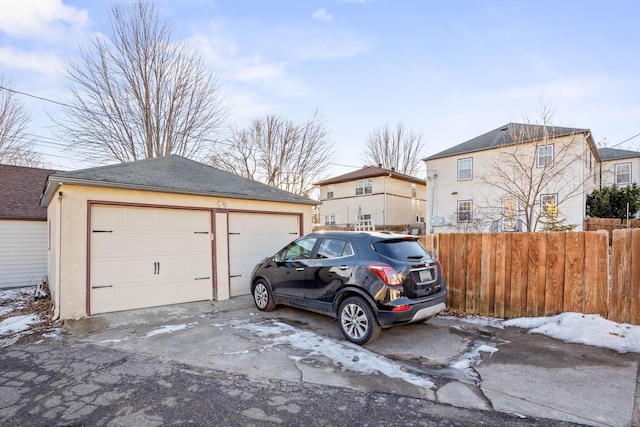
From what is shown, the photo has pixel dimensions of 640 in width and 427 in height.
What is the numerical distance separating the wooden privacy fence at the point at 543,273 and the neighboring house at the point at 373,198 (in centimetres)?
1687

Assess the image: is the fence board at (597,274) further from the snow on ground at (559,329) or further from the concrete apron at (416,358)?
the concrete apron at (416,358)

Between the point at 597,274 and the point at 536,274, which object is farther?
the point at 536,274

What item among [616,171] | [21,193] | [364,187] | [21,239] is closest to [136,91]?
[21,193]

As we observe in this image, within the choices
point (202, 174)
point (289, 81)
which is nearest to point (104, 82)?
point (289, 81)

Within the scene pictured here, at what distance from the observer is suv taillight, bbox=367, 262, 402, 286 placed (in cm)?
439

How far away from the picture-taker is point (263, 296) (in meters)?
6.50

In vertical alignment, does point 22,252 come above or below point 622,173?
below

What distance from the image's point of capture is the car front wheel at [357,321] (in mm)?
4465

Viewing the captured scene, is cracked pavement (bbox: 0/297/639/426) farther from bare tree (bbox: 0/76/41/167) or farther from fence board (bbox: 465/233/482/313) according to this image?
bare tree (bbox: 0/76/41/167)

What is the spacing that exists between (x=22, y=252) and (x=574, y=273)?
49.8ft

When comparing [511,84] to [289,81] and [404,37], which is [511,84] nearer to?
[404,37]

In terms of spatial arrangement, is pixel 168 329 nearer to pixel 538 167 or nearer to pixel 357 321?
pixel 357 321

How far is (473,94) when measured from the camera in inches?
446

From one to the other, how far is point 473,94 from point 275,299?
32.5ft
